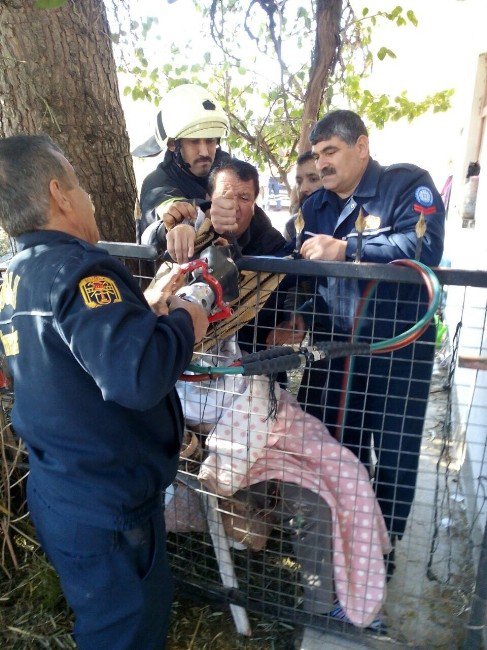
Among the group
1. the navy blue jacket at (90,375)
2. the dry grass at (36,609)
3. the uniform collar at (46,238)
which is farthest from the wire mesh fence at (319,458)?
the uniform collar at (46,238)

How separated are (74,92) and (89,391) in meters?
1.71

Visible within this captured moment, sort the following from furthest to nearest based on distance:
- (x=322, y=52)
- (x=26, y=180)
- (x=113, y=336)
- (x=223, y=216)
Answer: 1. (x=322, y=52)
2. (x=223, y=216)
3. (x=26, y=180)
4. (x=113, y=336)

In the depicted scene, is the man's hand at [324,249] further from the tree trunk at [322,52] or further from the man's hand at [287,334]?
the tree trunk at [322,52]

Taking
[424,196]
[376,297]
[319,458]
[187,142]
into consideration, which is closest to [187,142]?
[187,142]

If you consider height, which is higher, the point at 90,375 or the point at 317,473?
the point at 90,375

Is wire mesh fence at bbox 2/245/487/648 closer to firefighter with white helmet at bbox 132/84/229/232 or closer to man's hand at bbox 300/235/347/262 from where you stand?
man's hand at bbox 300/235/347/262

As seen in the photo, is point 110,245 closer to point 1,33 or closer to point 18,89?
point 18,89

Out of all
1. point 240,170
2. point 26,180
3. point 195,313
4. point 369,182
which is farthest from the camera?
point 240,170

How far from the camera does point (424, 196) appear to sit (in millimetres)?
1979

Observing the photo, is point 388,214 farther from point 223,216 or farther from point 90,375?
point 90,375

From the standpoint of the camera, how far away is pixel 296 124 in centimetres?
594

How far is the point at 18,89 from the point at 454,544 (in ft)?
9.79

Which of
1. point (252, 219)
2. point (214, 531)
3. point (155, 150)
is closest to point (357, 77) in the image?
point (155, 150)

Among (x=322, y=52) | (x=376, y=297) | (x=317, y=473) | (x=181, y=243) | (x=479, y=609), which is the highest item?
(x=322, y=52)
